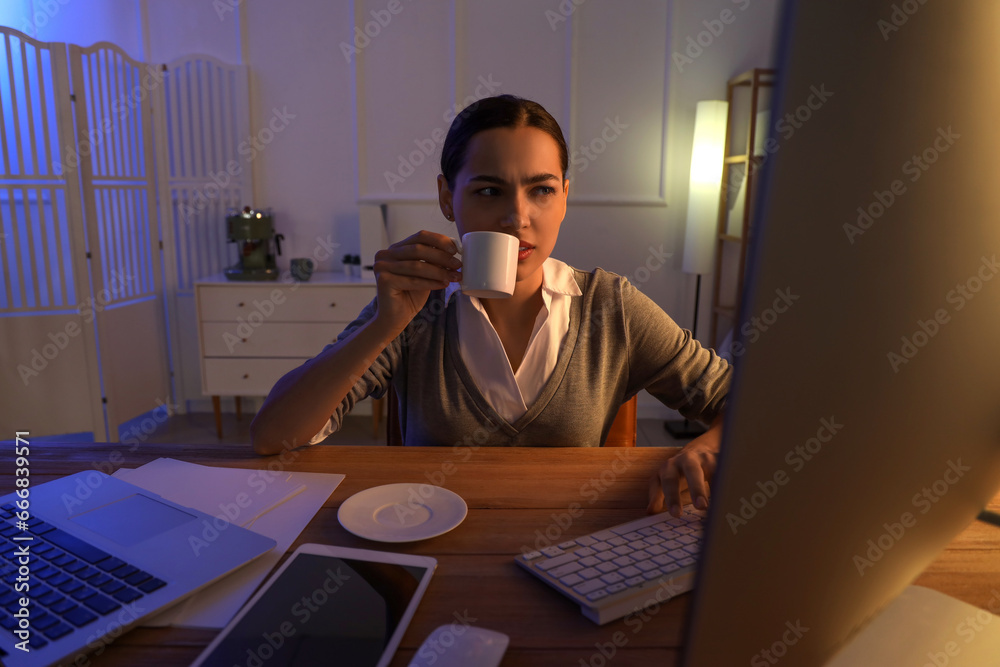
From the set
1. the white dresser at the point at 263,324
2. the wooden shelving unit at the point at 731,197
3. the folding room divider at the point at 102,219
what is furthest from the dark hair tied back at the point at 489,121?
the folding room divider at the point at 102,219

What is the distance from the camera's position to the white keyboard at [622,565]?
0.59 metres

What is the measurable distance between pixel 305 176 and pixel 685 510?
344 cm

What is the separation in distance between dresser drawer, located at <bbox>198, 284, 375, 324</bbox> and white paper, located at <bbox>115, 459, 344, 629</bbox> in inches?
93.4

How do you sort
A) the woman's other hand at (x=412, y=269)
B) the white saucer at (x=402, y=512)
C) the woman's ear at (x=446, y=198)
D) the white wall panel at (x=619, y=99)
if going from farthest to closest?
the white wall panel at (x=619, y=99)
the woman's ear at (x=446, y=198)
the woman's other hand at (x=412, y=269)
the white saucer at (x=402, y=512)

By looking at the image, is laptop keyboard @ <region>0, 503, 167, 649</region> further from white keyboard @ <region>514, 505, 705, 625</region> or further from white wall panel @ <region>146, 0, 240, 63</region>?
white wall panel @ <region>146, 0, 240, 63</region>

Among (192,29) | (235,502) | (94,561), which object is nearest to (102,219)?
(192,29)

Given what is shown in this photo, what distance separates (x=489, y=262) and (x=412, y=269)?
18 cm

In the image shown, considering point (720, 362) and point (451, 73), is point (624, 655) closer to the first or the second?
point (720, 362)

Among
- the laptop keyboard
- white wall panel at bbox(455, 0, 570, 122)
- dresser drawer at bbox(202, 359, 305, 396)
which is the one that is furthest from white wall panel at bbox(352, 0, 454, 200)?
the laptop keyboard

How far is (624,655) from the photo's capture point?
1.75 feet

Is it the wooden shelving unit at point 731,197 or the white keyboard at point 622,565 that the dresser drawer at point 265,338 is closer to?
the wooden shelving unit at point 731,197

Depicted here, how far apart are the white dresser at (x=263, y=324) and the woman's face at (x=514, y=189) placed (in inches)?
84.2

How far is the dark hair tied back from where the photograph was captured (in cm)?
124

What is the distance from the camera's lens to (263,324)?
3311 mm
